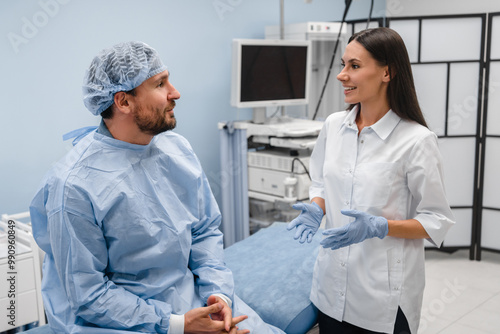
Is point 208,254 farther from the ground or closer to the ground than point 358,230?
closer to the ground

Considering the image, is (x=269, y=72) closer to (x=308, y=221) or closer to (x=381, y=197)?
(x=308, y=221)

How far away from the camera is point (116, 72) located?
1.29m

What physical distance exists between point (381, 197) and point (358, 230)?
0.13m

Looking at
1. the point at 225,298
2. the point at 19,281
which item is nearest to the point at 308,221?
the point at 225,298

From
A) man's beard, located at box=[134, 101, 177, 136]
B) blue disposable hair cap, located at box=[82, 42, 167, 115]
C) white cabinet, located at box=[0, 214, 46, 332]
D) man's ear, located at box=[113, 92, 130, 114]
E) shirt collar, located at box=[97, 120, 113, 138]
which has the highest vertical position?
blue disposable hair cap, located at box=[82, 42, 167, 115]

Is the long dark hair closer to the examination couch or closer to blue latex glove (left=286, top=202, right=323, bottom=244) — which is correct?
blue latex glove (left=286, top=202, right=323, bottom=244)

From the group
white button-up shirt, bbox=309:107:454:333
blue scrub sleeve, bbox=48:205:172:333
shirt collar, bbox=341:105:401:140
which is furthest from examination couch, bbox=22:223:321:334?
shirt collar, bbox=341:105:401:140

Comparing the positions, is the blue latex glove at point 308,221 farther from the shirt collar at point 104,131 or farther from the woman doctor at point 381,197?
the shirt collar at point 104,131

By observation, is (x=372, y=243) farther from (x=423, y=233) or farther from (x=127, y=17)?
(x=127, y=17)

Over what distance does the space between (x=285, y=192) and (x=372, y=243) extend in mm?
1498

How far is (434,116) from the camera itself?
3314mm

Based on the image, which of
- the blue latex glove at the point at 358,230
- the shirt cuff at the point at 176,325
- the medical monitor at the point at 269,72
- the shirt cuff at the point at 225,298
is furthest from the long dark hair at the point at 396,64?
the medical monitor at the point at 269,72

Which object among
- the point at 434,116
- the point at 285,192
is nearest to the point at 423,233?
the point at 285,192

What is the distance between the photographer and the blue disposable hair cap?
1284mm
